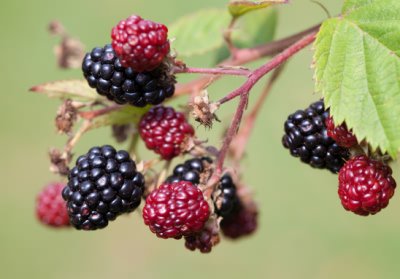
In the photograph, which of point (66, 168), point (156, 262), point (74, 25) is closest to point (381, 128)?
point (66, 168)

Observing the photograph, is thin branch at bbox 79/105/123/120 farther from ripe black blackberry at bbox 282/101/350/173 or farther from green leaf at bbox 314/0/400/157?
green leaf at bbox 314/0/400/157

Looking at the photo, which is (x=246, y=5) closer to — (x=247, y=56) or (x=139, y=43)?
(x=247, y=56)

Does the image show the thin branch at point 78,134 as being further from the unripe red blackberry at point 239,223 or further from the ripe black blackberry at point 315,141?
the ripe black blackberry at point 315,141

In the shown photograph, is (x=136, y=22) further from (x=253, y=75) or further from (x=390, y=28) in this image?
(x=390, y=28)

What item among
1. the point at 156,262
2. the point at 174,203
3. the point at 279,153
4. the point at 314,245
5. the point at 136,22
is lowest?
the point at 156,262

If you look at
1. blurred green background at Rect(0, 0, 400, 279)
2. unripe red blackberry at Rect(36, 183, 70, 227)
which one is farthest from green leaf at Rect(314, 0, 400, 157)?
blurred green background at Rect(0, 0, 400, 279)
